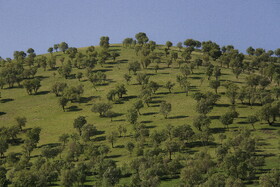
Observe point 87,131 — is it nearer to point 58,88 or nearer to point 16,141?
point 16,141

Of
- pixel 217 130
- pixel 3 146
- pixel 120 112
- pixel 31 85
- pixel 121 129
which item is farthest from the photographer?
pixel 31 85

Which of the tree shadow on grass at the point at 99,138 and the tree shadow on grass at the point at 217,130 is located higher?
the tree shadow on grass at the point at 217,130

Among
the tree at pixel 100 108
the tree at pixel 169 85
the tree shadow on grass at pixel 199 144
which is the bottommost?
the tree shadow on grass at pixel 199 144

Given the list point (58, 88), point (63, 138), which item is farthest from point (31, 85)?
point (63, 138)

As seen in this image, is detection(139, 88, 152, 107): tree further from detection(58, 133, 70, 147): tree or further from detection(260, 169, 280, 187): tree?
detection(260, 169, 280, 187): tree

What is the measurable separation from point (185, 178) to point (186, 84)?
310 feet

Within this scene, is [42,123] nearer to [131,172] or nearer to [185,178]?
[131,172]

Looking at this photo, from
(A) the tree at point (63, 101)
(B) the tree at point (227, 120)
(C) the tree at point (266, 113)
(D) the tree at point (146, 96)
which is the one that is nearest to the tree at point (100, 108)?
(D) the tree at point (146, 96)

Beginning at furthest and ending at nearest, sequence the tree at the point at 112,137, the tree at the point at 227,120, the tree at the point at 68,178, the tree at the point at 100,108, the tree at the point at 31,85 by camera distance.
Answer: the tree at the point at 31,85 → the tree at the point at 100,108 → the tree at the point at 227,120 → the tree at the point at 112,137 → the tree at the point at 68,178

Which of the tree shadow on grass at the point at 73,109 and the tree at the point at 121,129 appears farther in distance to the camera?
the tree shadow on grass at the point at 73,109

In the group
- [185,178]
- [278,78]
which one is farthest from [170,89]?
[185,178]

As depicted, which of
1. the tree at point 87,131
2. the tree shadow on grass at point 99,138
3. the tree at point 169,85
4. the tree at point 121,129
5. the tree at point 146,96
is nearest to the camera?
the tree at point 87,131

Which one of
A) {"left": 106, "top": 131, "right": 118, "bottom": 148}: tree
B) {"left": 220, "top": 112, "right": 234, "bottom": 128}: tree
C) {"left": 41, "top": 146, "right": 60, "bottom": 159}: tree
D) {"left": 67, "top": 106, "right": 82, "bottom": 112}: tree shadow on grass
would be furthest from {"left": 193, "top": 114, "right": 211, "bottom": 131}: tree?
{"left": 67, "top": 106, "right": 82, "bottom": 112}: tree shadow on grass

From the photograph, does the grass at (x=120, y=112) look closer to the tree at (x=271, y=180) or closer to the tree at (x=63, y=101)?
the tree at (x=63, y=101)
